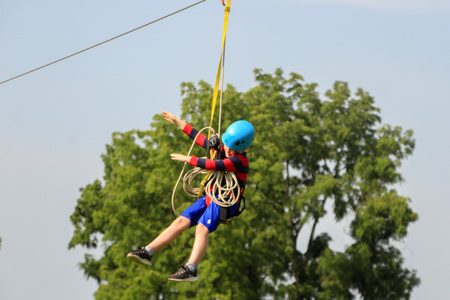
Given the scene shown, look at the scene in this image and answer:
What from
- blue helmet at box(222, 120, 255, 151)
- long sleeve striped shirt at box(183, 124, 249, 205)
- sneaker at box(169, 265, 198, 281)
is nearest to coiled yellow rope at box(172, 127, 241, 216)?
long sleeve striped shirt at box(183, 124, 249, 205)

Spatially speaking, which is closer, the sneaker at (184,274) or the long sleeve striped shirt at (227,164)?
the sneaker at (184,274)

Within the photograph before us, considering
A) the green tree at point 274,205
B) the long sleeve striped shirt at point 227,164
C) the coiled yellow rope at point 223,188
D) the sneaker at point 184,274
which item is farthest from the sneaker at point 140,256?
the green tree at point 274,205

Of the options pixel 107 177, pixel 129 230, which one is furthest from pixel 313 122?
pixel 129 230

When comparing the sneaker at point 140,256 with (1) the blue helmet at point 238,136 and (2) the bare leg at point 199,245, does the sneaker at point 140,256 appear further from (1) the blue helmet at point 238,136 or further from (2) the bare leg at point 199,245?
(1) the blue helmet at point 238,136

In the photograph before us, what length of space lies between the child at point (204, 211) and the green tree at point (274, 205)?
13658 millimetres

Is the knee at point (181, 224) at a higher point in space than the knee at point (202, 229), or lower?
higher

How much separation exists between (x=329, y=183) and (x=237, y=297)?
557 centimetres

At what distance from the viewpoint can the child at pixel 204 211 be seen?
6.42 meters

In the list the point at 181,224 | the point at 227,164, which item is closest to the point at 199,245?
the point at 181,224

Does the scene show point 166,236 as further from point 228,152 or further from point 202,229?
point 228,152

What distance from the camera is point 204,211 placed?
6.78 meters

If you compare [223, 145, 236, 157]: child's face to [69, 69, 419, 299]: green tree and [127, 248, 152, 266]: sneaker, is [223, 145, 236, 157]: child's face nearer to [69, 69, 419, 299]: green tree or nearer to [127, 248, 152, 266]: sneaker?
[127, 248, 152, 266]: sneaker

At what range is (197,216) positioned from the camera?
6.76 m

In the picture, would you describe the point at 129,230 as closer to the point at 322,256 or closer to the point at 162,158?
the point at 162,158
